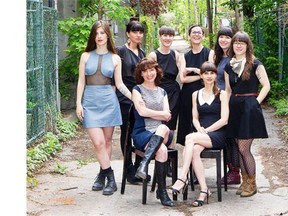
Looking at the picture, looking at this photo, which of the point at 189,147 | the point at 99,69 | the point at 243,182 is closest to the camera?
the point at 189,147

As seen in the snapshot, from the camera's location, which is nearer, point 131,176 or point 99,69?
point 99,69

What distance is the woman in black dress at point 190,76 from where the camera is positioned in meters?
6.42

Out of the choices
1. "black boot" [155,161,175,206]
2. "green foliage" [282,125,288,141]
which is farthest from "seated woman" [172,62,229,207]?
"green foliage" [282,125,288,141]

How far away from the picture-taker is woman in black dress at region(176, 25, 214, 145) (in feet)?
21.1

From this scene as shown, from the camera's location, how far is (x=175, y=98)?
6.62 metres

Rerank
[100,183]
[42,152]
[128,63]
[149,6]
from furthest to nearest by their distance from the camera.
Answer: [149,6] → [42,152] → [128,63] → [100,183]

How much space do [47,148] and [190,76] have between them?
10.1ft

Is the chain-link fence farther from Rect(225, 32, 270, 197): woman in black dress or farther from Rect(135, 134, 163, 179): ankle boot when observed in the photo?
Rect(225, 32, 270, 197): woman in black dress

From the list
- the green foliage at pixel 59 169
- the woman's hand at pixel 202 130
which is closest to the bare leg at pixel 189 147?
the woman's hand at pixel 202 130

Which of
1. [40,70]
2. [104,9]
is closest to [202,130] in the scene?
[40,70]

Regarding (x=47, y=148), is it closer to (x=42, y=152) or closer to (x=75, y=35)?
(x=42, y=152)

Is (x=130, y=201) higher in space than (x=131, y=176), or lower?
lower

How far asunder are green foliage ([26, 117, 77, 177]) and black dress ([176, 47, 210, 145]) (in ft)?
7.00
